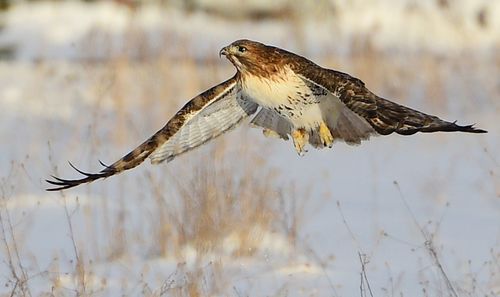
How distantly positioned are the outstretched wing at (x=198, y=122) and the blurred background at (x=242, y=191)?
566 mm

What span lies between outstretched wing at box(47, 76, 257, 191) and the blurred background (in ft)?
1.86

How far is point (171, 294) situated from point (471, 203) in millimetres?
4043

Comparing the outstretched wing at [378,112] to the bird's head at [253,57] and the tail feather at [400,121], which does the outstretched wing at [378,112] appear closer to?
the tail feather at [400,121]

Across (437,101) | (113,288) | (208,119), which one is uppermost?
(437,101)

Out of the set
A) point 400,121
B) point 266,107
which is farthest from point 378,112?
point 266,107

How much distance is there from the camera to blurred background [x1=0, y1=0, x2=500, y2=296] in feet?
21.6

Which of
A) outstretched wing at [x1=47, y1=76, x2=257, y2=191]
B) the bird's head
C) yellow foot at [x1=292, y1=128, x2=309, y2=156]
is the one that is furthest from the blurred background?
the bird's head

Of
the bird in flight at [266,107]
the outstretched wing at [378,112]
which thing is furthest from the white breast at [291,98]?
the outstretched wing at [378,112]

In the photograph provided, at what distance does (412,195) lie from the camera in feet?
Answer: 31.3

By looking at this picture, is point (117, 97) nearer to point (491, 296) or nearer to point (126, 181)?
point (126, 181)

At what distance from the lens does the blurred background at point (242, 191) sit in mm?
6578

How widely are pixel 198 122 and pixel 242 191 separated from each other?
144 cm

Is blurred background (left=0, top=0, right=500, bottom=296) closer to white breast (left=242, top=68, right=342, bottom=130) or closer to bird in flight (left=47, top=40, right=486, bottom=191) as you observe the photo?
bird in flight (left=47, top=40, right=486, bottom=191)

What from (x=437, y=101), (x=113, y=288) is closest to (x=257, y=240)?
(x=113, y=288)
